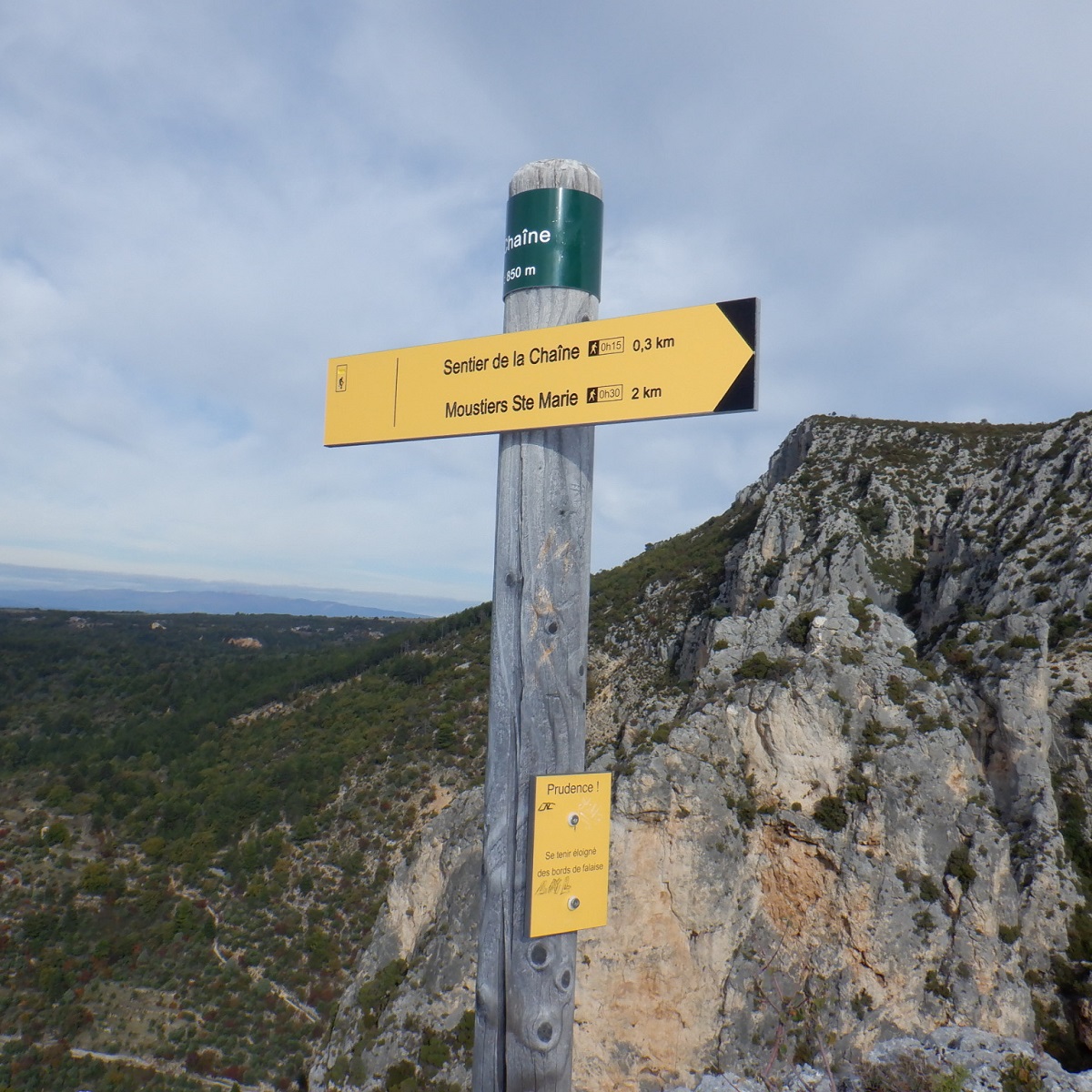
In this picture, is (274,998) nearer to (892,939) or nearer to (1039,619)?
(892,939)

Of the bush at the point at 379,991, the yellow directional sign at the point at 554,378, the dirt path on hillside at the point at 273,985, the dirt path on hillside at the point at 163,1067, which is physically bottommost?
the dirt path on hillside at the point at 163,1067

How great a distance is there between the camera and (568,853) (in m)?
2.43

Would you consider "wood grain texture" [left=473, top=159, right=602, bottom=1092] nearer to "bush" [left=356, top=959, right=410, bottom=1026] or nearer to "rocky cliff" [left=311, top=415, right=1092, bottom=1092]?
"rocky cliff" [left=311, top=415, right=1092, bottom=1092]

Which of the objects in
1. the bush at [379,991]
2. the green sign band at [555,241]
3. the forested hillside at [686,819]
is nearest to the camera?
the green sign band at [555,241]

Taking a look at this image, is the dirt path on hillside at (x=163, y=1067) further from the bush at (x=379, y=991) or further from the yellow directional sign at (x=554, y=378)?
the yellow directional sign at (x=554, y=378)

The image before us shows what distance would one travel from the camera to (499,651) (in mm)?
2562

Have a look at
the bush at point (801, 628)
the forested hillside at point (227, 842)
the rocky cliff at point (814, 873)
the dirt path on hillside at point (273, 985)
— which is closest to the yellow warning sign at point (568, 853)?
the rocky cliff at point (814, 873)

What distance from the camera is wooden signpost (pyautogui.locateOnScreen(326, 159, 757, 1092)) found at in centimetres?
238

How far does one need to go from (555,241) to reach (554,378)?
1.67ft

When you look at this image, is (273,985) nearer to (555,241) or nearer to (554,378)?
(554,378)

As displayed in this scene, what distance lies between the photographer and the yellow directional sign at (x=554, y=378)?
2.31 m

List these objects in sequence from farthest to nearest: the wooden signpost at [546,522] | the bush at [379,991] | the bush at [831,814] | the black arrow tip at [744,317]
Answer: the bush at [379,991]
the bush at [831,814]
the wooden signpost at [546,522]
the black arrow tip at [744,317]

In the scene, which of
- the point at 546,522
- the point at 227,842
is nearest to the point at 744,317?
the point at 546,522

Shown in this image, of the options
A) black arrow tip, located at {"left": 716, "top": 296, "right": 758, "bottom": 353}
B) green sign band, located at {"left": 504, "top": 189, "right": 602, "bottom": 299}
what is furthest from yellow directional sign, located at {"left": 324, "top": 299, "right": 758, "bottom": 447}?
green sign band, located at {"left": 504, "top": 189, "right": 602, "bottom": 299}
